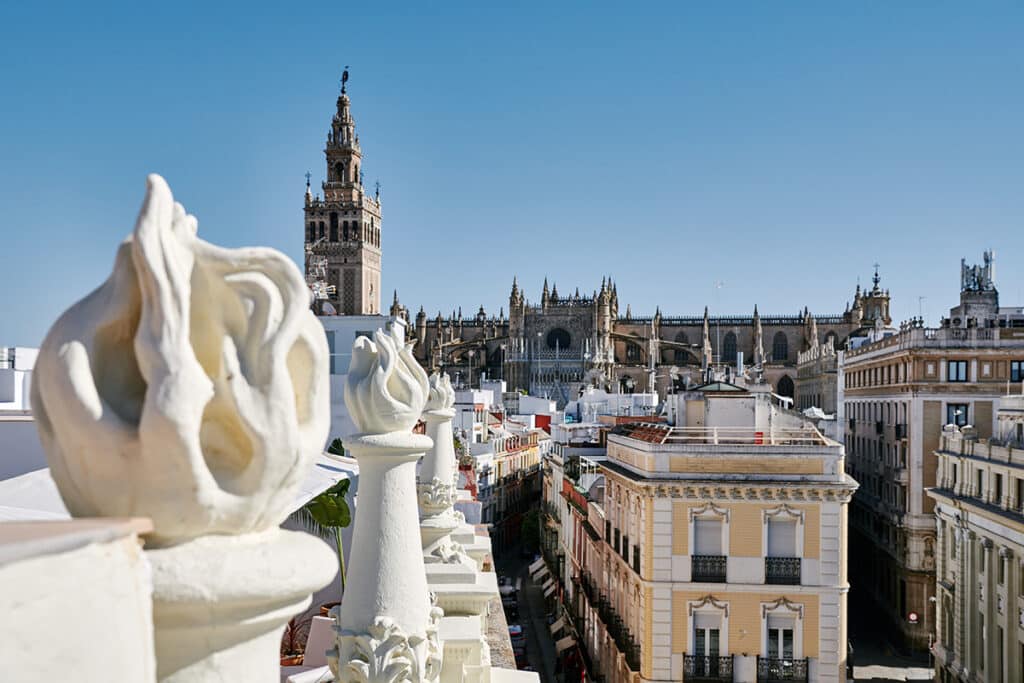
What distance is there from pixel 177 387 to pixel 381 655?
97.4 inches

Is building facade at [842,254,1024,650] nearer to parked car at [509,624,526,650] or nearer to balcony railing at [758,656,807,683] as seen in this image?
parked car at [509,624,526,650]

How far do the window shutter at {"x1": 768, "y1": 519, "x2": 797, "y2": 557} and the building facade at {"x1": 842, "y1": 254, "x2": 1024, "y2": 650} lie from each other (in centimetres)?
1561

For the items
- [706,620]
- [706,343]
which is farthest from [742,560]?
[706,343]

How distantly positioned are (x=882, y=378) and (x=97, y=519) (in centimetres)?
3711

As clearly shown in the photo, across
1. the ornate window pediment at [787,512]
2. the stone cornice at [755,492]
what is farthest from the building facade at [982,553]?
the ornate window pediment at [787,512]

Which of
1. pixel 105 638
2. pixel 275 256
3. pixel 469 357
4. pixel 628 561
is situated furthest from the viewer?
pixel 469 357

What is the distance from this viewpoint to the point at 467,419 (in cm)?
4112

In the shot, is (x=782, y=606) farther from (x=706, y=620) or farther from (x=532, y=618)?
(x=532, y=618)

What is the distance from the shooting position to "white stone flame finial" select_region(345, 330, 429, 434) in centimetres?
436

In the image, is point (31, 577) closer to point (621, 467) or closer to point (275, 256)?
point (275, 256)

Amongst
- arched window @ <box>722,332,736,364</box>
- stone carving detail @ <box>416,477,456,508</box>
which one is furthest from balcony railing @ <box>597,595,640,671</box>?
arched window @ <box>722,332,736,364</box>

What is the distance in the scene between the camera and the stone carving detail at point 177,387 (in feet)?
6.15

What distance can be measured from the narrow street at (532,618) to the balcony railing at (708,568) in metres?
7.91

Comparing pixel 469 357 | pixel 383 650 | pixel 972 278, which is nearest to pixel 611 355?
pixel 469 357
